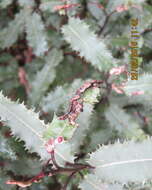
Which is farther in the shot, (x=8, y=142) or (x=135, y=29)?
(x=135, y=29)

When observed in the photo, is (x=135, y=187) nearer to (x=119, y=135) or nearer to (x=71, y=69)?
(x=119, y=135)

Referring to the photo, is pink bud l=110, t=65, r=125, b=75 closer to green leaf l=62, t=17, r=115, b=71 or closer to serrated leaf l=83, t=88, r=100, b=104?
green leaf l=62, t=17, r=115, b=71

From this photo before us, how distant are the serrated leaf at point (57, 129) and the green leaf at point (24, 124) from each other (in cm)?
13

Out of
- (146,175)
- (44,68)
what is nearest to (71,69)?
(44,68)

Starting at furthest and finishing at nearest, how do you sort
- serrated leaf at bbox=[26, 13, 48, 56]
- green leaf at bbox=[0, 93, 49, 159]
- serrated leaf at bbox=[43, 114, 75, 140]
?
serrated leaf at bbox=[26, 13, 48, 56], green leaf at bbox=[0, 93, 49, 159], serrated leaf at bbox=[43, 114, 75, 140]

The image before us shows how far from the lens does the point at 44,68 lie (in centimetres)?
164

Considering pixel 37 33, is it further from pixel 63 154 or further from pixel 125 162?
pixel 125 162

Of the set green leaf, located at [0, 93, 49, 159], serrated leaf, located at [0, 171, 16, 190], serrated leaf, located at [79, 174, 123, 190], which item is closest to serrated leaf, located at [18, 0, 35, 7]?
green leaf, located at [0, 93, 49, 159]

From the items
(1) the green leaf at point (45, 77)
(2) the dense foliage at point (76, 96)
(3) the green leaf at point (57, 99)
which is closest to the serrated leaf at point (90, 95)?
(2) the dense foliage at point (76, 96)

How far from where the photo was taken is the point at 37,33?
5.19 ft

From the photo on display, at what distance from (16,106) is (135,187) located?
1.86 ft

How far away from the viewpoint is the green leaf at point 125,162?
86 cm

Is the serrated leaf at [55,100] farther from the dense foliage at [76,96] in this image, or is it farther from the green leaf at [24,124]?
the green leaf at [24,124]

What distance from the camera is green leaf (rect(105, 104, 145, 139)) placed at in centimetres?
147
